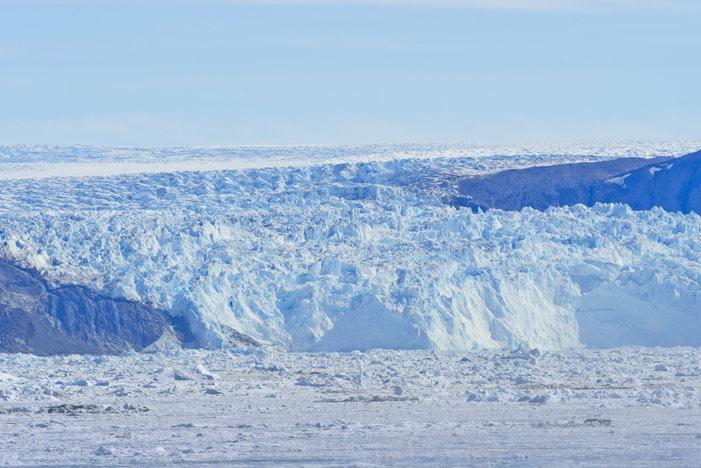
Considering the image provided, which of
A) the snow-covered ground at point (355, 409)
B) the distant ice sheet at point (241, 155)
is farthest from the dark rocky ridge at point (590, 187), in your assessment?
the snow-covered ground at point (355, 409)

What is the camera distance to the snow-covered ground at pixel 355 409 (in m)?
12.9

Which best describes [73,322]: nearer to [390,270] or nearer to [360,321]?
[360,321]

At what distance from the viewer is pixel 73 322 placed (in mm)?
23375

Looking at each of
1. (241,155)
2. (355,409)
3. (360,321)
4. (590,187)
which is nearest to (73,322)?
(360,321)

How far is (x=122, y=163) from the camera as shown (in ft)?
119

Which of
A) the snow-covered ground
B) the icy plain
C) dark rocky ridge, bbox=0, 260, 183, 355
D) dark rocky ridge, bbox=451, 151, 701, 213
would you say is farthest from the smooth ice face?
dark rocky ridge, bbox=451, 151, 701, 213

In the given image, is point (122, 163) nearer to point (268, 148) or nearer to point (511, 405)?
point (268, 148)

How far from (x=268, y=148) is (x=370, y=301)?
56.8 ft

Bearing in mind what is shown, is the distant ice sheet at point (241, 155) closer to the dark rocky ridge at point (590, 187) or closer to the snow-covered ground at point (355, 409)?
the dark rocky ridge at point (590, 187)

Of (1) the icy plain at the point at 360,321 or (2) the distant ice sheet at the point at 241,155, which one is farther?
(2) the distant ice sheet at the point at 241,155

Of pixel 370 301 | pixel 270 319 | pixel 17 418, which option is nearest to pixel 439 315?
pixel 370 301

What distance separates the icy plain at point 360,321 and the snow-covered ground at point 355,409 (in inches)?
1.8

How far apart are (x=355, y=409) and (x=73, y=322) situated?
880 centimetres

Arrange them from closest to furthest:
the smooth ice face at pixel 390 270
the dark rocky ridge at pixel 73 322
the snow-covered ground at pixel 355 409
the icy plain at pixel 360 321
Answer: the snow-covered ground at pixel 355 409 → the icy plain at pixel 360 321 → the smooth ice face at pixel 390 270 → the dark rocky ridge at pixel 73 322
